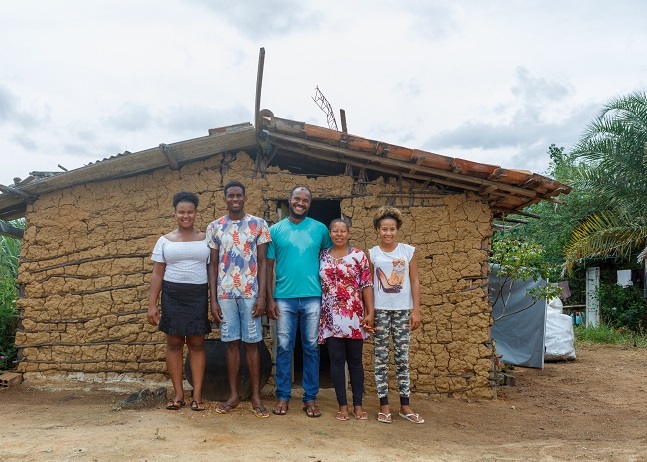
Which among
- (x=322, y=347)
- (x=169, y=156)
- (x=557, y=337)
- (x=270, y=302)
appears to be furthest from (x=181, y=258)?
(x=557, y=337)

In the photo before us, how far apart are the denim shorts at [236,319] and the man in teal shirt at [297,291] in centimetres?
18

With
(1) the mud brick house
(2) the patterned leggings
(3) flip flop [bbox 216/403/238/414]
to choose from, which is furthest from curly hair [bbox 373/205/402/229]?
(3) flip flop [bbox 216/403/238/414]

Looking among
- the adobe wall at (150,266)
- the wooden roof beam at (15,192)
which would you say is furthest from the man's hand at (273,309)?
the wooden roof beam at (15,192)

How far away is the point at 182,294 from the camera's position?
4398 millimetres

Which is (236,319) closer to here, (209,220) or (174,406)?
(174,406)

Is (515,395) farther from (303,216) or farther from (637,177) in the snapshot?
(637,177)

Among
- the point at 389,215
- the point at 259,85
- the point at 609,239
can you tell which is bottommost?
the point at 389,215

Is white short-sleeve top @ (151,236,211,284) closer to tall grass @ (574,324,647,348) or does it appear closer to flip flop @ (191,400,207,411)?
flip flop @ (191,400,207,411)

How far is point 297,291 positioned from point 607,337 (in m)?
9.95

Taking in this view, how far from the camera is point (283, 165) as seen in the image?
6.06 metres

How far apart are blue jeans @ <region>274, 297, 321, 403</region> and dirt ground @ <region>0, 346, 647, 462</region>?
29 centimetres

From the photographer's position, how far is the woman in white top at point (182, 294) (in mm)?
4395

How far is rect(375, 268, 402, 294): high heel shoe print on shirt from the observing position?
441 cm

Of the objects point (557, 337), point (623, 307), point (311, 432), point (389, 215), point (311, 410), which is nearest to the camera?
point (311, 432)
